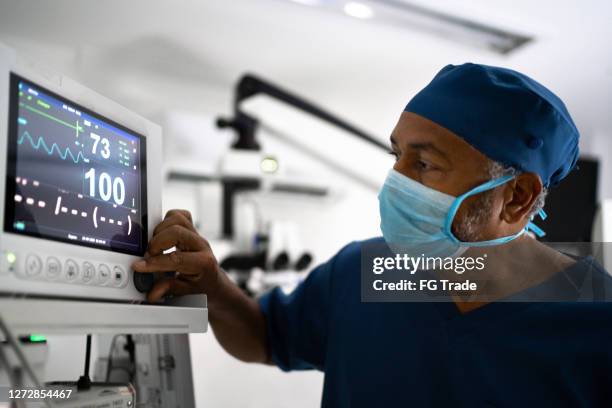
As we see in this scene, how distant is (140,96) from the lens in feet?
10.6

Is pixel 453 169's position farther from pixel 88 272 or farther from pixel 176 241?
pixel 88 272

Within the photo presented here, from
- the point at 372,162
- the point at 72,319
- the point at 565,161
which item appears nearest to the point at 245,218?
the point at 372,162

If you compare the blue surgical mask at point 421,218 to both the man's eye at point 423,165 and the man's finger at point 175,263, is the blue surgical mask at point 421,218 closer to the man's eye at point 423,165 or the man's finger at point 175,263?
the man's eye at point 423,165

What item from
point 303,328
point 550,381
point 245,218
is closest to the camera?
point 550,381

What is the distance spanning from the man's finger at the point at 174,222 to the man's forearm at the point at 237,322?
172 millimetres

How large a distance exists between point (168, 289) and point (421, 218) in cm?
50

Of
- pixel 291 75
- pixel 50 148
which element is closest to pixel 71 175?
pixel 50 148

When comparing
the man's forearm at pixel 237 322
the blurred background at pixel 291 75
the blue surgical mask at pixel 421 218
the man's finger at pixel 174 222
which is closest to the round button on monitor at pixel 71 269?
the man's finger at pixel 174 222

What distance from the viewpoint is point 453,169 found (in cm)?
111

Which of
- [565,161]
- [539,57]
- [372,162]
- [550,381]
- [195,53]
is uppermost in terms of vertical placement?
[195,53]

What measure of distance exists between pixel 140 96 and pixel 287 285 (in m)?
1.39

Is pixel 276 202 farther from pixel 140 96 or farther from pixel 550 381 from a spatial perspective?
pixel 550 381

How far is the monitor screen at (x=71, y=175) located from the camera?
76 centimetres

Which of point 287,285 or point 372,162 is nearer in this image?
point 287,285
